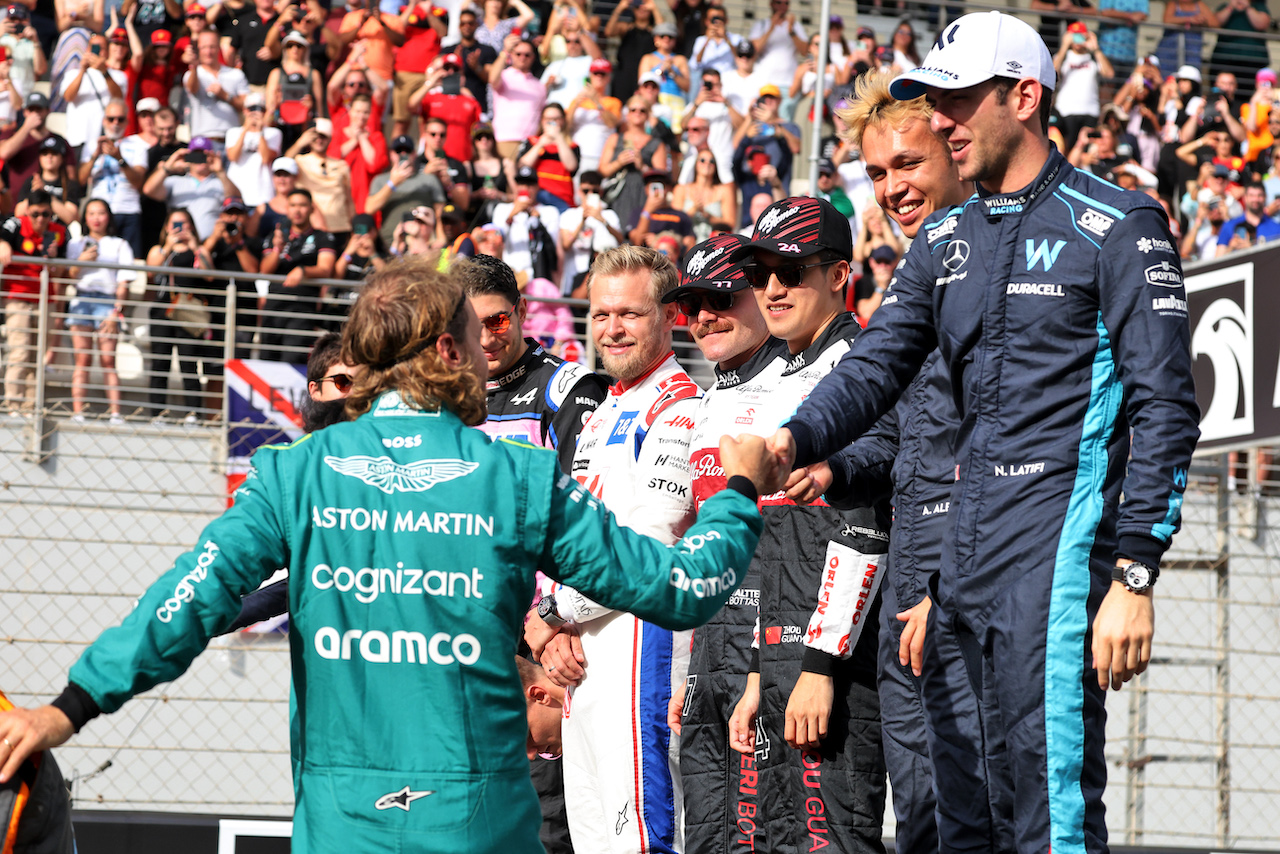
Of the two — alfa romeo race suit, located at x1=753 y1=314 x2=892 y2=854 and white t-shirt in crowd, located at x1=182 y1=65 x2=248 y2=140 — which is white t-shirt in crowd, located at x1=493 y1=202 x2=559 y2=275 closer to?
white t-shirt in crowd, located at x1=182 y1=65 x2=248 y2=140

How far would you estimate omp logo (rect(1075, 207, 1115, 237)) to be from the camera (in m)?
2.75

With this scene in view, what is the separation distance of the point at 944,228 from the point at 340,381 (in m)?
1.79

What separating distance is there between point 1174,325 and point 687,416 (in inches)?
65.5

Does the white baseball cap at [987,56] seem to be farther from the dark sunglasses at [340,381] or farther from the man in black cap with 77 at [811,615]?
the dark sunglasses at [340,381]

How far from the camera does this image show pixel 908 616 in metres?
3.16

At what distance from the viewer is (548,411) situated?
15.1ft

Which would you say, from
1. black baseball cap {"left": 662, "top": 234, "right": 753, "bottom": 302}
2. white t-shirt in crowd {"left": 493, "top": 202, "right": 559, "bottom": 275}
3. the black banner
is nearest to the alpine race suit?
black baseball cap {"left": 662, "top": 234, "right": 753, "bottom": 302}

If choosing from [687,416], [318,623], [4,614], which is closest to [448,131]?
[4,614]

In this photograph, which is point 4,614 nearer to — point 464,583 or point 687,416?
point 687,416

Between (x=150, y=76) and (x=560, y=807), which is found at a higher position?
(x=150, y=76)

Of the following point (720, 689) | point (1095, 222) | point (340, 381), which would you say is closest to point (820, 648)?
point (720, 689)

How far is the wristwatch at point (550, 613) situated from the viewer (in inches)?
158

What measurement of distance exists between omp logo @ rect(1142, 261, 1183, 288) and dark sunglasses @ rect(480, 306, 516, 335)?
7.79 feet

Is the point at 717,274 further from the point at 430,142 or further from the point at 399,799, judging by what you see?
the point at 430,142
